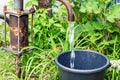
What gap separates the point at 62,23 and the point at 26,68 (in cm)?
81

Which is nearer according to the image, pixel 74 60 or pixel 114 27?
pixel 74 60

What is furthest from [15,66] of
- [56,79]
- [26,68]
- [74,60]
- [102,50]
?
[102,50]

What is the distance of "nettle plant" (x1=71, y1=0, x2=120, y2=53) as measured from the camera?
9.09 feet

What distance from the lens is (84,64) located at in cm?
250

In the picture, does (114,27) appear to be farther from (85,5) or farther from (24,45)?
(24,45)

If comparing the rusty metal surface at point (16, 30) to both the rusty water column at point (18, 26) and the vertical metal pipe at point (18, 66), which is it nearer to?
the rusty water column at point (18, 26)

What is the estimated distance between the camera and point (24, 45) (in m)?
2.57

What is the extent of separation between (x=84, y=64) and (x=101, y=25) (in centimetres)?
55

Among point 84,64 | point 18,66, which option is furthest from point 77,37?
point 18,66

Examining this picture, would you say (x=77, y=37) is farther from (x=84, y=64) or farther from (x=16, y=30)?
(x=16, y=30)

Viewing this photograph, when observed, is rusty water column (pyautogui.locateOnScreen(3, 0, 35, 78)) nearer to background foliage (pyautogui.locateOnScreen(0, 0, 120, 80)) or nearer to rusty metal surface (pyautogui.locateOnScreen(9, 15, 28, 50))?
rusty metal surface (pyautogui.locateOnScreen(9, 15, 28, 50))

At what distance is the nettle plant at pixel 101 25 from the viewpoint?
277cm

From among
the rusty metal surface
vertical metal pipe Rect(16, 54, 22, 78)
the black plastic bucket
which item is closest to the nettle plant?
the black plastic bucket

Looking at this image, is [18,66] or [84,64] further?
[18,66]
